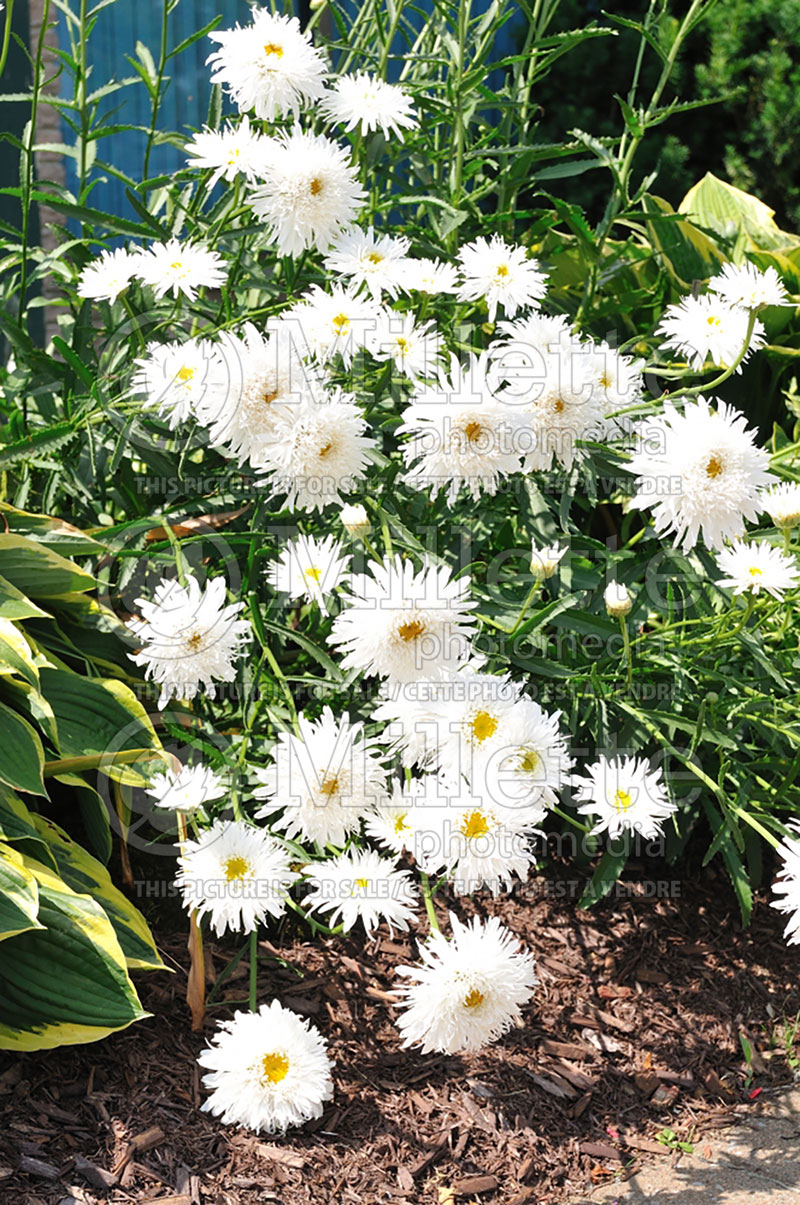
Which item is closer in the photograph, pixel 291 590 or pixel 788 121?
pixel 291 590

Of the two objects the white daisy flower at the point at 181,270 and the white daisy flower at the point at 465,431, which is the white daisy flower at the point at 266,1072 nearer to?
the white daisy flower at the point at 465,431

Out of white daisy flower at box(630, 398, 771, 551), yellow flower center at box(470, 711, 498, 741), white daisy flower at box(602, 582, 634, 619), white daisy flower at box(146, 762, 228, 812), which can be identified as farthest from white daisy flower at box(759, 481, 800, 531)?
white daisy flower at box(146, 762, 228, 812)

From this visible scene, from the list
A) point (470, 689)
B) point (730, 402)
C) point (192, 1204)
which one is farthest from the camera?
point (730, 402)

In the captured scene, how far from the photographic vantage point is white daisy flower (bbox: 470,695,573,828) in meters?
1.34

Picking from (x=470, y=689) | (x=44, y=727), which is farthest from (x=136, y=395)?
(x=470, y=689)

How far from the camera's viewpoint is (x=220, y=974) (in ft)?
5.83

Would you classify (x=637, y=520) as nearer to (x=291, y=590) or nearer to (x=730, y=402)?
(x=730, y=402)

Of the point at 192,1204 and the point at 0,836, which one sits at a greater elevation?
the point at 0,836

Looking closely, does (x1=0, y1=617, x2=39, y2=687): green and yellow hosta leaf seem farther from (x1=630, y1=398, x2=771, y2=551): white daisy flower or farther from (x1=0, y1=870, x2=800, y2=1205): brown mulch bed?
(x1=630, y1=398, x2=771, y2=551): white daisy flower

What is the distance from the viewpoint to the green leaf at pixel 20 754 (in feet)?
5.41

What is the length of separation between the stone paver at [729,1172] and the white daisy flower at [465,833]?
564 millimetres

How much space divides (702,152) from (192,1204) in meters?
5.36

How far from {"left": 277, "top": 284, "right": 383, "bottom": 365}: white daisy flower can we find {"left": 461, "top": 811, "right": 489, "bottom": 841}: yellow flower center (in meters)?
0.59

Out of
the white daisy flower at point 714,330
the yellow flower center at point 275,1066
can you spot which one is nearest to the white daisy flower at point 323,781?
the yellow flower center at point 275,1066
